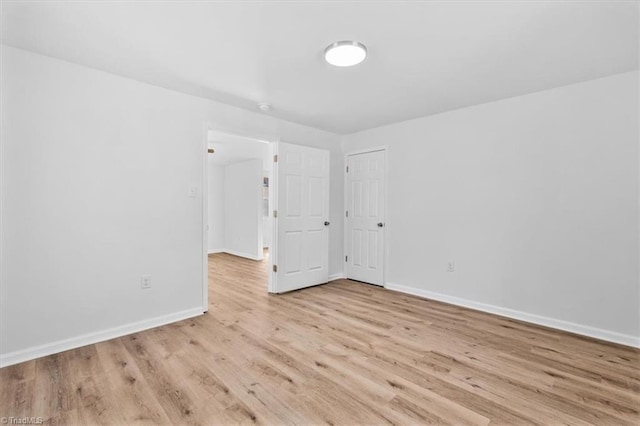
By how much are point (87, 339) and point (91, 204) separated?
1.18 meters

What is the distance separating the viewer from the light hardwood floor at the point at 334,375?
176 centimetres

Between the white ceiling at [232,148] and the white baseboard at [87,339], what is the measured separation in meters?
2.72

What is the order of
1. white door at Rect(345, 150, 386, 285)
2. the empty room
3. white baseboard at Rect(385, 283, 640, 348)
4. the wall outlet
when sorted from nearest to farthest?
1. the empty room
2. white baseboard at Rect(385, 283, 640, 348)
3. the wall outlet
4. white door at Rect(345, 150, 386, 285)

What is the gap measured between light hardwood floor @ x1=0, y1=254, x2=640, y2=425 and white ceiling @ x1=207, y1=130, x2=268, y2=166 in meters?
3.12

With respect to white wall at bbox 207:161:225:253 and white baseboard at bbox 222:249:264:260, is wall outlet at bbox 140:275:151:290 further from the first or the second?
white wall at bbox 207:161:225:253

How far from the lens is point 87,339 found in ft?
8.59

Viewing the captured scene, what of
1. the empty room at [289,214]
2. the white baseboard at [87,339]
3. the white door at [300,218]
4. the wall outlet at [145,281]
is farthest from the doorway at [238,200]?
the wall outlet at [145,281]

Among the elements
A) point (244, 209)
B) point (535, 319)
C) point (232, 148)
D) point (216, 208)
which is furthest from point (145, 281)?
point (216, 208)

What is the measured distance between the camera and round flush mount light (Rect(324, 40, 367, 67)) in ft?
7.20

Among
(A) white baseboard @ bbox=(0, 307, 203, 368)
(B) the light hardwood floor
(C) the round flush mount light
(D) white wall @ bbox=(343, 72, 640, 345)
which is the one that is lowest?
(B) the light hardwood floor

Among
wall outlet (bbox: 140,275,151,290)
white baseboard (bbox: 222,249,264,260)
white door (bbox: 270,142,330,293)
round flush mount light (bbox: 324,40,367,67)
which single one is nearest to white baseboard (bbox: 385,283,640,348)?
white door (bbox: 270,142,330,293)

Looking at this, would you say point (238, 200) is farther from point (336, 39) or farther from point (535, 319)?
point (535, 319)

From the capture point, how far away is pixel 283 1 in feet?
5.82

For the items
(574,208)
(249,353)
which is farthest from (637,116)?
(249,353)
